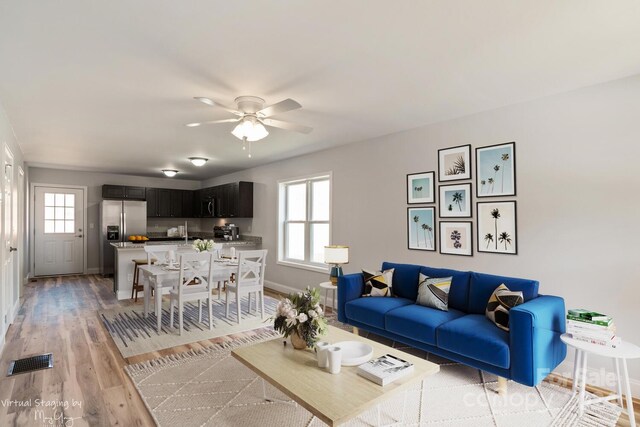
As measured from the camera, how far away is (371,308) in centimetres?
353

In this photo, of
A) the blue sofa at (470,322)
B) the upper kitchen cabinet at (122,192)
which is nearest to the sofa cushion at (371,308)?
the blue sofa at (470,322)

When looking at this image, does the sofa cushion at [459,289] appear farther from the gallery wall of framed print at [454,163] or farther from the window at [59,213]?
the window at [59,213]

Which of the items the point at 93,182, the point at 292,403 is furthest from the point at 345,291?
the point at 93,182

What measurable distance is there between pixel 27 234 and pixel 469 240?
829cm

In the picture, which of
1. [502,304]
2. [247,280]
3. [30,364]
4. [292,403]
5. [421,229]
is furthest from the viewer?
[247,280]

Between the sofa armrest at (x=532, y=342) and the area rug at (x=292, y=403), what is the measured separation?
0.79ft

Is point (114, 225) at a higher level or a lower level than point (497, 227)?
lower

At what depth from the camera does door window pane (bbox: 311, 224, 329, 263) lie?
18.6 ft

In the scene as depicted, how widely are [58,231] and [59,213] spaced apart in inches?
15.7

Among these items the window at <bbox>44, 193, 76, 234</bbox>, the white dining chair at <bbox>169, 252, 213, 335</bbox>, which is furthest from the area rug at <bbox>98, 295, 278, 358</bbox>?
the window at <bbox>44, 193, 76, 234</bbox>

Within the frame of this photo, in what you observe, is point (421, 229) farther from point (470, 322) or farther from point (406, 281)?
point (470, 322)

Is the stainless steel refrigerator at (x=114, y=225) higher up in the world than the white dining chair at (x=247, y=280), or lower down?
higher up

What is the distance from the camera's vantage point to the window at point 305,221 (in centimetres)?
569

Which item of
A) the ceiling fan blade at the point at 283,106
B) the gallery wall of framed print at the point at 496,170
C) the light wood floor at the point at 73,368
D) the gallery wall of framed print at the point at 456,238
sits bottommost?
the light wood floor at the point at 73,368
